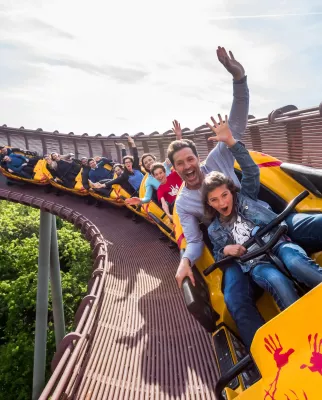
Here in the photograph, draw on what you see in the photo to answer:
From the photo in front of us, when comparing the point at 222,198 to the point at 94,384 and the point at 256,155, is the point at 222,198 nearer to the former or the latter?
the point at 256,155

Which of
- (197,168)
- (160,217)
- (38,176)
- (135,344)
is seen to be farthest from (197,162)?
(38,176)

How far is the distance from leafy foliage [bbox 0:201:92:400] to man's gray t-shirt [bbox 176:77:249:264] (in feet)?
35.6

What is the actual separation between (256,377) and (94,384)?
1.13 metres

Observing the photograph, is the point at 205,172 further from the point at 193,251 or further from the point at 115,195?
the point at 115,195

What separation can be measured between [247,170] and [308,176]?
1.50 feet

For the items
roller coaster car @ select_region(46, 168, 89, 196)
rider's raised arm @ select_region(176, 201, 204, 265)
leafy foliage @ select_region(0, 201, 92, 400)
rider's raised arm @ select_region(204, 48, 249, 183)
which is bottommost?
leafy foliage @ select_region(0, 201, 92, 400)

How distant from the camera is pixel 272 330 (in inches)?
50.4

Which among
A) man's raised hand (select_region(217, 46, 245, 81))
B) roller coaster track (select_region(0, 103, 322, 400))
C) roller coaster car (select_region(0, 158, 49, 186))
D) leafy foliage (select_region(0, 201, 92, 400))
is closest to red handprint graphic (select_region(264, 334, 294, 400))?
roller coaster track (select_region(0, 103, 322, 400))

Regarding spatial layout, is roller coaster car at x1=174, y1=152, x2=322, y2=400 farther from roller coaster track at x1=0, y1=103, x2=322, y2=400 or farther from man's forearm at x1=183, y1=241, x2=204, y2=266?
roller coaster track at x1=0, y1=103, x2=322, y2=400

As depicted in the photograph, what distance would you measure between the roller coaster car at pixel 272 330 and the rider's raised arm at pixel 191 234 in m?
0.09

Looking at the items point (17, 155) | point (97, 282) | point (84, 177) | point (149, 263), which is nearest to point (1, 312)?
point (17, 155)

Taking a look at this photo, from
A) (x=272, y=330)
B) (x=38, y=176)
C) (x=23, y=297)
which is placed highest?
(x=272, y=330)

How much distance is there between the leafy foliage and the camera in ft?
36.4

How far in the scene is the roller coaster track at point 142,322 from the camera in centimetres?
214
